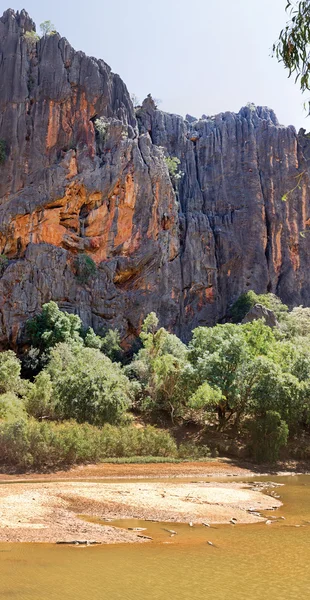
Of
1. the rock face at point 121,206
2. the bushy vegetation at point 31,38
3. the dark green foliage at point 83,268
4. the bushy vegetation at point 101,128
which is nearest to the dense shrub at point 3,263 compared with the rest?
the rock face at point 121,206

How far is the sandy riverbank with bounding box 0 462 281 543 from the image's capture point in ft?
33.9

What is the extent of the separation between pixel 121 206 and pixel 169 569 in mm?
45210

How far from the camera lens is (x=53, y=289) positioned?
4591 cm

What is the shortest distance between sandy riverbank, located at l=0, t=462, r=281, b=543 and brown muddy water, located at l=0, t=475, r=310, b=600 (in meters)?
1.01

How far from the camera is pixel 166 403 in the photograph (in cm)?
3319

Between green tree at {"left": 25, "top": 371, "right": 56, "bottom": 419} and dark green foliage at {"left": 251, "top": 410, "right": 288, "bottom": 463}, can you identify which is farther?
green tree at {"left": 25, "top": 371, "right": 56, "bottom": 419}

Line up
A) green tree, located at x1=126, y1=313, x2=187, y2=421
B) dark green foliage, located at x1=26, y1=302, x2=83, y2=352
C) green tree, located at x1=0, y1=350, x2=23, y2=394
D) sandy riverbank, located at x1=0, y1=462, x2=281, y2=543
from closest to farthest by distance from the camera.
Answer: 1. sandy riverbank, located at x1=0, y1=462, x2=281, y2=543
2. green tree, located at x1=126, y1=313, x2=187, y2=421
3. green tree, located at x1=0, y1=350, x2=23, y2=394
4. dark green foliage, located at x1=26, y1=302, x2=83, y2=352

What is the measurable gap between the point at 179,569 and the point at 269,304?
4723 cm

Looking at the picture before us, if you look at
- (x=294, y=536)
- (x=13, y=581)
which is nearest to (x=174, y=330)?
(x=294, y=536)

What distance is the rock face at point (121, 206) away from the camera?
4700 cm

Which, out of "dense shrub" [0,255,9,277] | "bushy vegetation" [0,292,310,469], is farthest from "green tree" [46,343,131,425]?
"dense shrub" [0,255,9,277]

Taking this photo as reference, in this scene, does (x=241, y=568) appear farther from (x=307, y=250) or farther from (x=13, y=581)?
(x=307, y=250)

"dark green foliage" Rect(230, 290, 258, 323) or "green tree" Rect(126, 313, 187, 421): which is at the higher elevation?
"dark green foliage" Rect(230, 290, 258, 323)

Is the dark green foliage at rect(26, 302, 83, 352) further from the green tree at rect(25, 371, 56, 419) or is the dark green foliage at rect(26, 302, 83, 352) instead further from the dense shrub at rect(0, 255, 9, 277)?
the green tree at rect(25, 371, 56, 419)
